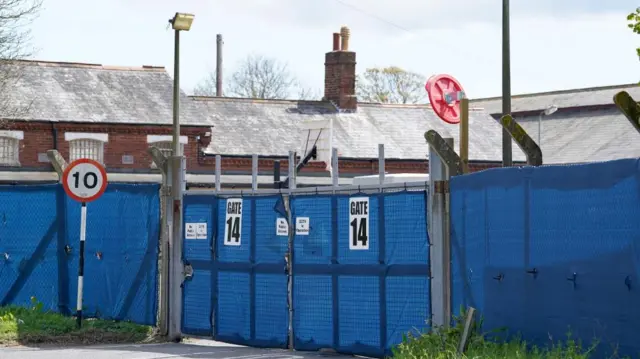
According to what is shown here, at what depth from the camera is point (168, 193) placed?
17.0m

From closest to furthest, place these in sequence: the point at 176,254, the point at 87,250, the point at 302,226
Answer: the point at 302,226 < the point at 176,254 < the point at 87,250

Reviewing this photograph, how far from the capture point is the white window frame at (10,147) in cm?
4369

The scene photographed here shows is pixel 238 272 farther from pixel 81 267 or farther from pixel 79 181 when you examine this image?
pixel 79 181

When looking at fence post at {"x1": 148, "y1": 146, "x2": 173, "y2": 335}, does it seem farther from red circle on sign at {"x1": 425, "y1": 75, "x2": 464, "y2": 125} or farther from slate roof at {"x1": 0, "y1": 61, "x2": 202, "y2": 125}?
slate roof at {"x1": 0, "y1": 61, "x2": 202, "y2": 125}

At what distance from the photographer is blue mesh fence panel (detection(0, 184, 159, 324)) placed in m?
17.5

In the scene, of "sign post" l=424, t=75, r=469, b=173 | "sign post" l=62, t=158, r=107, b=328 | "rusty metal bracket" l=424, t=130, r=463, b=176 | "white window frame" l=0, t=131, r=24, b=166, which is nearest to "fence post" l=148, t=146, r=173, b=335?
"sign post" l=62, t=158, r=107, b=328

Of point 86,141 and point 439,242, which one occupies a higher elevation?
point 86,141

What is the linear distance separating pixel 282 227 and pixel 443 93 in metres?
2.99

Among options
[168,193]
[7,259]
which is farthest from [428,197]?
[7,259]

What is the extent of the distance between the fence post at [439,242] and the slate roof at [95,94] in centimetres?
3217

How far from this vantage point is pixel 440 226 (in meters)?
12.9

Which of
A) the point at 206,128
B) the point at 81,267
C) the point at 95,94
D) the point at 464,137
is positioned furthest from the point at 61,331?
the point at 95,94

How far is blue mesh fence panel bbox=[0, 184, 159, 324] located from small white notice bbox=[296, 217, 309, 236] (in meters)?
3.18

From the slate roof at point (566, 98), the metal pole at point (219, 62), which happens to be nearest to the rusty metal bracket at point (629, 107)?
the slate roof at point (566, 98)
